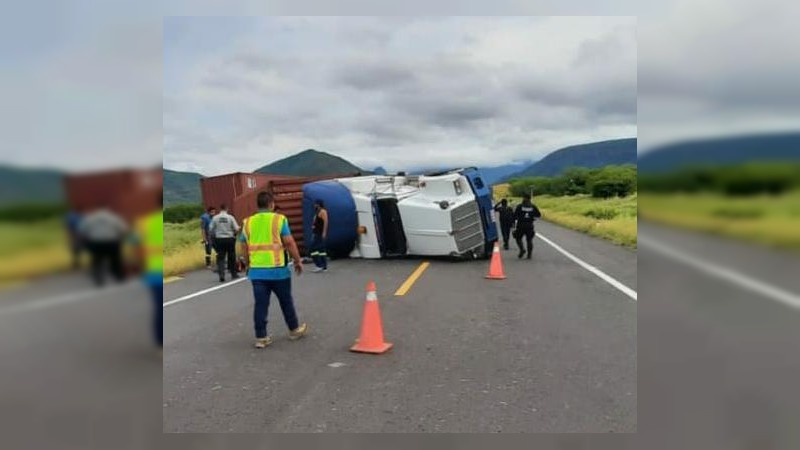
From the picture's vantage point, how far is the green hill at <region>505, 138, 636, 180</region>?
221 cm

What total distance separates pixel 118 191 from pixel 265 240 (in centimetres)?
356

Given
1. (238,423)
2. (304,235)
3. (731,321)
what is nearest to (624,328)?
(731,321)

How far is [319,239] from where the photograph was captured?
12.0 meters

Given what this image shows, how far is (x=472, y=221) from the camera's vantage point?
42.4 ft

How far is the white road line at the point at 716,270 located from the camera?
203cm

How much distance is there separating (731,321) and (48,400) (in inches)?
102

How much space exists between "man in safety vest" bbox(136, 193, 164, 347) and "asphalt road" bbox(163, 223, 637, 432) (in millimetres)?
1470

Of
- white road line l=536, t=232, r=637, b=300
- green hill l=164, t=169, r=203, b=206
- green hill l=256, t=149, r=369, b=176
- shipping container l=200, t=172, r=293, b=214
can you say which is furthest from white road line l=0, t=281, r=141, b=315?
shipping container l=200, t=172, r=293, b=214

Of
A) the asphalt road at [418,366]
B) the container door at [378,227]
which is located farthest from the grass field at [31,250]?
the container door at [378,227]

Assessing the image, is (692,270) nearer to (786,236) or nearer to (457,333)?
(786,236)

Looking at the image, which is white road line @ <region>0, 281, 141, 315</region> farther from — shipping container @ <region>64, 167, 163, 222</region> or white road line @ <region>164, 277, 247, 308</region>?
white road line @ <region>164, 277, 247, 308</region>

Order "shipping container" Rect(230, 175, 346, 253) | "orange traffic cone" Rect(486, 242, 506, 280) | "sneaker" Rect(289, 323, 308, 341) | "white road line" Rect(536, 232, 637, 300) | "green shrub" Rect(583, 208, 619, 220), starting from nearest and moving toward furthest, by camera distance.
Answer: "green shrub" Rect(583, 208, 619, 220) → "sneaker" Rect(289, 323, 308, 341) → "white road line" Rect(536, 232, 637, 300) → "orange traffic cone" Rect(486, 242, 506, 280) → "shipping container" Rect(230, 175, 346, 253)

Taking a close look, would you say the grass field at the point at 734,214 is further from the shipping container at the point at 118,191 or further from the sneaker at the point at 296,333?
the sneaker at the point at 296,333

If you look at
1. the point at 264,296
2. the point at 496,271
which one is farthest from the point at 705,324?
the point at 496,271
